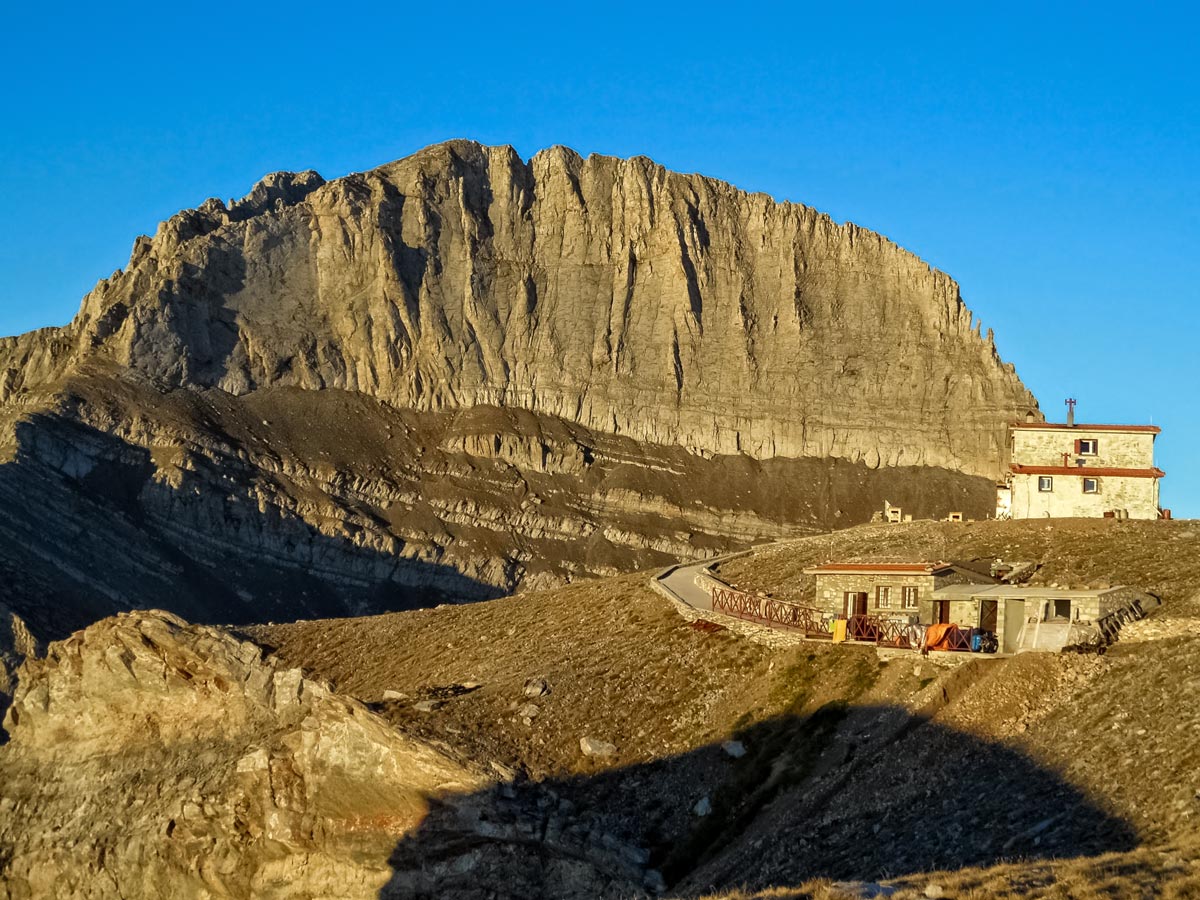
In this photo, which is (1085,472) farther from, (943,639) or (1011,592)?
(943,639)

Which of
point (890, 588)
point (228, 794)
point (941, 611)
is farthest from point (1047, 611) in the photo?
point (228, 794)

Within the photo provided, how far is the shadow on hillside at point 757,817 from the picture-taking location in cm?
3972

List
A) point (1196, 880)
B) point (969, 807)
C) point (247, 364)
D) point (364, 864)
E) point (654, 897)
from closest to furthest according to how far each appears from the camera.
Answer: point (1196, 880), point (969, 807), point (654, 897), point (364, 864), point (247, 364)

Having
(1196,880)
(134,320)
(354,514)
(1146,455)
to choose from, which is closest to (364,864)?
(1196,880)

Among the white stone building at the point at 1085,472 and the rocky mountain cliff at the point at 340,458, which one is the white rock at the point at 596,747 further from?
the rocky mountain cliff at the point at 340,458

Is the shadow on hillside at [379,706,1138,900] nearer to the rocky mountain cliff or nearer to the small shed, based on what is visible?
the small shed

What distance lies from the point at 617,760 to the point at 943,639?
10212 mm

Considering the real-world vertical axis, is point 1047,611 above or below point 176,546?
below

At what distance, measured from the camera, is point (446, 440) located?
19038 centimetres

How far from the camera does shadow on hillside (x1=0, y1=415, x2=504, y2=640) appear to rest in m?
143

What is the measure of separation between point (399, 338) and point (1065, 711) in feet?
519

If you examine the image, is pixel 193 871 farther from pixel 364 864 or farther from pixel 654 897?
pixel 654 897

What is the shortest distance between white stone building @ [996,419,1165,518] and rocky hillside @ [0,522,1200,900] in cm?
720

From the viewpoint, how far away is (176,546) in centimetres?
15825
